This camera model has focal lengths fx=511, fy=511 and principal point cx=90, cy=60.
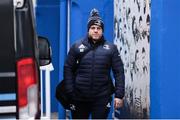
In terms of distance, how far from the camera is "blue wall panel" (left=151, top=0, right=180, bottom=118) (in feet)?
21.7

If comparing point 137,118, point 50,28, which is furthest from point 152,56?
point 50,28

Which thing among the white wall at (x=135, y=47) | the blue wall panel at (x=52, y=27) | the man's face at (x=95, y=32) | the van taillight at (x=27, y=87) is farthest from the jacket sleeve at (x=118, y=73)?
the blue wall panel at (x=52, y=27)

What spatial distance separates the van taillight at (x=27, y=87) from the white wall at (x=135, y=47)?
3310 millimetres

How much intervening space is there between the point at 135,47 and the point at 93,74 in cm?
174

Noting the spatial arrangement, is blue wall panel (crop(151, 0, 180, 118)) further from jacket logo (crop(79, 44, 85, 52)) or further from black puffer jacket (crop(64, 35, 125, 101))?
jacket logo (crop(79, 44, 85, 52))

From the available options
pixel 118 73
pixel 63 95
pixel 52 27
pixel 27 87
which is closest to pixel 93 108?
pixel 63 95

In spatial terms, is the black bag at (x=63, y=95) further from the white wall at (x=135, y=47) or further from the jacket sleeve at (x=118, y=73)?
the white wall at (x=135, y=47)

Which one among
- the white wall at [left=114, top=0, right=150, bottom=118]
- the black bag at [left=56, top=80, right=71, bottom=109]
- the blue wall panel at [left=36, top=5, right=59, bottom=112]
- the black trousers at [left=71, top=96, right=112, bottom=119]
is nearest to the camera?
the black trousers at [left=71, top=96, right=112, bottom=119]

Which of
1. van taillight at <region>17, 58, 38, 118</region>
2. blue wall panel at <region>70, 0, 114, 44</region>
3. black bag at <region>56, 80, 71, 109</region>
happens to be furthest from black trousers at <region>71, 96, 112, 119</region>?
blue wall panel at <region>70, 0, 114, 44</region>

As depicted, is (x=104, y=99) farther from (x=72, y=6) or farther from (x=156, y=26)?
(x=72, y=6)

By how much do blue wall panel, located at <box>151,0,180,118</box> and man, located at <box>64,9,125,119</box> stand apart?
520mm

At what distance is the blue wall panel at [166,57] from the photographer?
6605mm

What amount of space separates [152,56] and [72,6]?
3.11 m

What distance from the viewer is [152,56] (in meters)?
6.91
